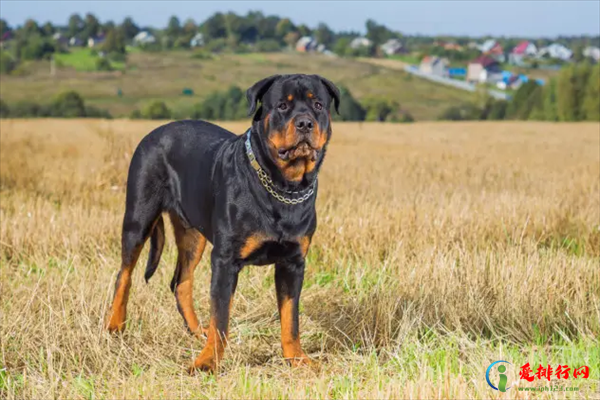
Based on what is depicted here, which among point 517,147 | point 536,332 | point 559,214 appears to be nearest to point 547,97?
point 517,147

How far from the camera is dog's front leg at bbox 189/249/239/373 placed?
4996 mm

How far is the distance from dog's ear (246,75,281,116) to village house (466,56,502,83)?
57.7 m

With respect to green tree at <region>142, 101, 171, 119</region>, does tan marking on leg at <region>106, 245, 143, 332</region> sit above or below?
above

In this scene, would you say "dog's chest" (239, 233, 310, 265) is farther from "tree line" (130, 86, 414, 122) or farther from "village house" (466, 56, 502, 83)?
"village house" (466, 56, 502, 83)

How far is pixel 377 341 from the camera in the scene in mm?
5895

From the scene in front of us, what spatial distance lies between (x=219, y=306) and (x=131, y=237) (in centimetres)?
137

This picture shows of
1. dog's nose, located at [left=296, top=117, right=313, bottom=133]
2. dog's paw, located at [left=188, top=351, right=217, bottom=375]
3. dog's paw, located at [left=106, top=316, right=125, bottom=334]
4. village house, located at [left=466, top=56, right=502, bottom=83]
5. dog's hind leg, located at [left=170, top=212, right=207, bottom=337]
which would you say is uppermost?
dog's nose, located at [left=296, top=117, right=313, bottom=133]

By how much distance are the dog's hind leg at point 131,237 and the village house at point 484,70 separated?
5689 centimetres

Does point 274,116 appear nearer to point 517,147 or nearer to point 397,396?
point 397,396

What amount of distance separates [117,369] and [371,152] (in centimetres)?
1208

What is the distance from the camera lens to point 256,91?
4.83 metres

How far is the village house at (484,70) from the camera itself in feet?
204

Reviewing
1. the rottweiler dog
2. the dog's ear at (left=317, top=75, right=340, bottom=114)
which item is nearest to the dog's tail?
the rottweiler dog

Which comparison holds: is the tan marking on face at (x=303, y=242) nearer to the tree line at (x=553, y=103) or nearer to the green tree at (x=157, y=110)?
the green tree at (x=157, y=110)
